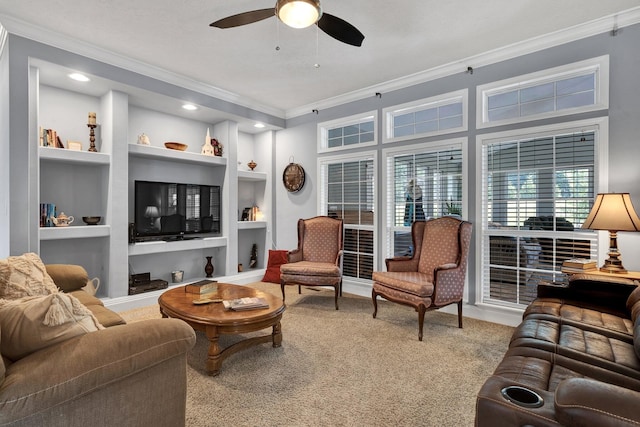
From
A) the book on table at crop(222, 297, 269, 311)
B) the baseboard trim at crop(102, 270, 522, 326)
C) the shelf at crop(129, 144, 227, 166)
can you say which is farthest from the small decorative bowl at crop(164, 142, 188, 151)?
the book on table at crop(222, 297, 269, 311)

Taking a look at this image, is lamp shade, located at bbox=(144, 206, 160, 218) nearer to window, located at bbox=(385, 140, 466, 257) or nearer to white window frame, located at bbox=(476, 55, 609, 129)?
window, located at bbox=(385, 140, 466, 257)

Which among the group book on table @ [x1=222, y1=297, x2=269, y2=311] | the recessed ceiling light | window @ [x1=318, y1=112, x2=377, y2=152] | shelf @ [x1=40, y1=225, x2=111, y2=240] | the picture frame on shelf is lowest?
book on table @ [x1=222, y1=297, x2=269, y2=311]

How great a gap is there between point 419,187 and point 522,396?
10.5 feet

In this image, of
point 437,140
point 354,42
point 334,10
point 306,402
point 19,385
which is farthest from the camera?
point 437,140

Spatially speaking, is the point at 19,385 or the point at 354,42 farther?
the point at 354,42

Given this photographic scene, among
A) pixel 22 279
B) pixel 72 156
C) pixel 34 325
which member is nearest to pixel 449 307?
pixel 34 325

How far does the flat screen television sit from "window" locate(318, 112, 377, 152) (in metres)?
1.85

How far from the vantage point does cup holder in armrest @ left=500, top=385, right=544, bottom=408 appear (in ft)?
3.57

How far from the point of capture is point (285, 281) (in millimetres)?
4070

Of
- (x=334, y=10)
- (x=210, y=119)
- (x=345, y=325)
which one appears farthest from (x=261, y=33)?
(x=345, y=325)

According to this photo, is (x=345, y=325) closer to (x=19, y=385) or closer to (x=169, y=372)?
(x=169, y=372)

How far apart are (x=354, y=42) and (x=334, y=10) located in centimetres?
50

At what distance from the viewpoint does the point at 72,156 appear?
3.56 metres

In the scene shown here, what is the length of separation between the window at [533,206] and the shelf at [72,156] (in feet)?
14.1
